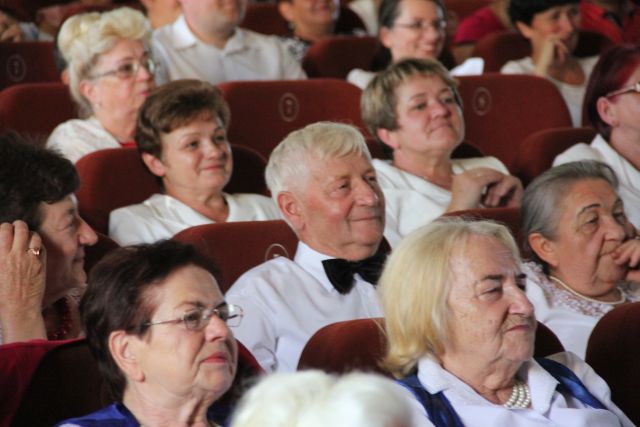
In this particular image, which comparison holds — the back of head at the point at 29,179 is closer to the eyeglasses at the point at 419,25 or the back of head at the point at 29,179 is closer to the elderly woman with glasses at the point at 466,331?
the elderly woman with glasses at the point at 466,331

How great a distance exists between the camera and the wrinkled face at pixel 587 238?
2904mm

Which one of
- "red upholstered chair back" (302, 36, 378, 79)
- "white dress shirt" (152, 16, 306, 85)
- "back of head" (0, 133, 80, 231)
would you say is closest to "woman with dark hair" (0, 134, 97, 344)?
"back of head" (0, 133, 80, 231)

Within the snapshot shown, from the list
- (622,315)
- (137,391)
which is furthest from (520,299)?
(137,391)

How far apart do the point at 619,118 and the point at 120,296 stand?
2.06 meters

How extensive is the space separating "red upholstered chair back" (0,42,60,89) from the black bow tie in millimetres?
1862

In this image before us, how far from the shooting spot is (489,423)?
7.10 ft

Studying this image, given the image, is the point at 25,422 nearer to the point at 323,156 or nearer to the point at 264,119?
Result: the point at 323,156

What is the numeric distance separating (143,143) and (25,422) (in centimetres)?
142

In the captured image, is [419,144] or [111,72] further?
[111,72]

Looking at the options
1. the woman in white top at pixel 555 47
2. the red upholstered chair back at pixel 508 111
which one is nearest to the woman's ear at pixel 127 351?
the red upholstered chair back at pixel 508 111

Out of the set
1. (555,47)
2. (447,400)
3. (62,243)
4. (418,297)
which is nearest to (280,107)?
(555,47)

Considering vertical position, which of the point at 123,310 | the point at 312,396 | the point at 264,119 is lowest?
the point at 264,119

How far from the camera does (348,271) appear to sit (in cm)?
279

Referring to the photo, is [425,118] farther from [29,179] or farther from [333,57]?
[29,179]
